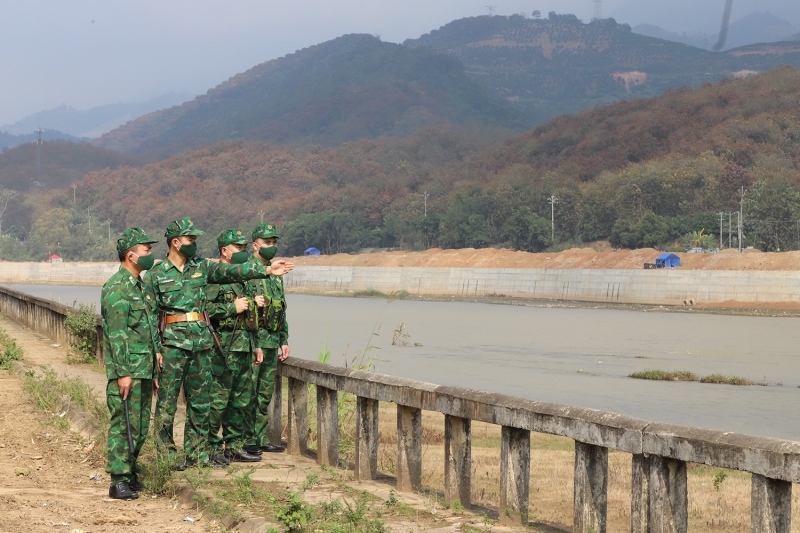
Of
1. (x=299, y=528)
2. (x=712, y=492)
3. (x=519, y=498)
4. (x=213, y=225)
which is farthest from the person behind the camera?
(x=213, y=225)

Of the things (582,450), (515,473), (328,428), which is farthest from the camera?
(328,428)

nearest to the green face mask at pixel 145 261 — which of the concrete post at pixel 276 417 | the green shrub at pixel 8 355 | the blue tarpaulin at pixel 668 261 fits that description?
the concrete post at pixel 276 417

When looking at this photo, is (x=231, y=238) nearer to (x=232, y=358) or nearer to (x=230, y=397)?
(x=232, y=358)

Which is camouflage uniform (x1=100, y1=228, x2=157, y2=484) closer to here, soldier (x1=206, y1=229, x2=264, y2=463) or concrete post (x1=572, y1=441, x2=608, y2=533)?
soldier (x1=206, y1=229, x2=264, y2=463)

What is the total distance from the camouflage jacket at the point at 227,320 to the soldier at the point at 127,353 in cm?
88

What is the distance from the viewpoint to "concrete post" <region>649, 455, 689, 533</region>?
5387mm

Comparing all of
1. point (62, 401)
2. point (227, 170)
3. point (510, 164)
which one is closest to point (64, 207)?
point (227, 170)

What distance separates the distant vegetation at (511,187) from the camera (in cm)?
10194

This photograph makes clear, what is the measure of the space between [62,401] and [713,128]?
122 metres

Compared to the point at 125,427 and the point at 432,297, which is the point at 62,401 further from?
the point at 432,297

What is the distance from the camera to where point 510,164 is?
483ft

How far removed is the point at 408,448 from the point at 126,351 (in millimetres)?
2046

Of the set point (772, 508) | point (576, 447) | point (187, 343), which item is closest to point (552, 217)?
point (187, 343)

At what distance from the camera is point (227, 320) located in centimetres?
850
